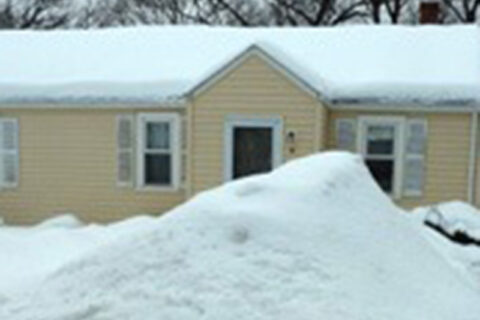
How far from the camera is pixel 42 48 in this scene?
17.4 m

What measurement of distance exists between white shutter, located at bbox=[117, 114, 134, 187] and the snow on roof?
1.67 feet

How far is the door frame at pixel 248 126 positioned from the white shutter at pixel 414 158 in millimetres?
2405

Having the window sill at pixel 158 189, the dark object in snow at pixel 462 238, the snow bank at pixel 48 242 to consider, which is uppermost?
the window sill at pixel 158 189

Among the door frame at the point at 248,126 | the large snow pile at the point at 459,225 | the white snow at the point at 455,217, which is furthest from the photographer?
the door frame at the point at 248,126

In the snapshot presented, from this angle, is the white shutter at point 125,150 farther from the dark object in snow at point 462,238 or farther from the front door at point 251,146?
the dark object in snow at point 462,238

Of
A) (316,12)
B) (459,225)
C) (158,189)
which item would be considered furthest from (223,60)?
(316,12)

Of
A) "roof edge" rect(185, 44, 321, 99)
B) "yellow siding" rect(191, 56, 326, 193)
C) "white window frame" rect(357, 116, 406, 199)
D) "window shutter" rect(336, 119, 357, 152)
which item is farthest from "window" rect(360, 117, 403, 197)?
"roof edge" rect(185, 44, 321, 99)

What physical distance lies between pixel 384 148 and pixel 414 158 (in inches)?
23.2

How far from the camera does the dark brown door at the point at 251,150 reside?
47.3 feet

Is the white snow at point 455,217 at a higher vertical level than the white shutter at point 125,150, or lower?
lower

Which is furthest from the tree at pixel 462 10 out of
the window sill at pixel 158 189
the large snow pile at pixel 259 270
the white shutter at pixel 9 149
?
the large snow pile at pixel 259 270

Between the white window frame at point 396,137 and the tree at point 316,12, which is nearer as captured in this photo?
the white window frame at point 396,137

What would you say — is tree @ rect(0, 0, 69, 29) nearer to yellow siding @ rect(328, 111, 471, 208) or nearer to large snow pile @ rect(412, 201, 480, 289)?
yellow siding @ rect(328, 111, 471, 208)

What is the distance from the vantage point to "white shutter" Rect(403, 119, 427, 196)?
47.1 feet
